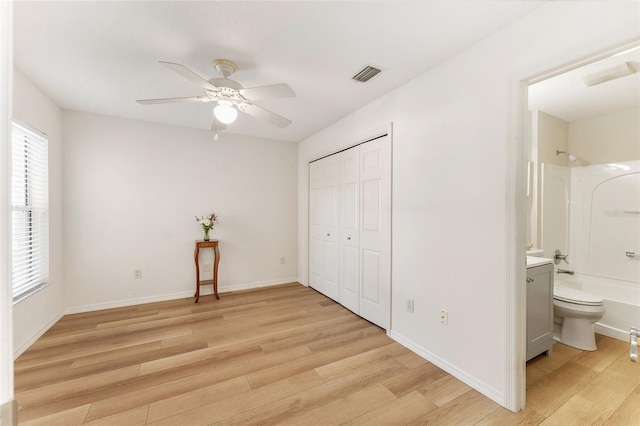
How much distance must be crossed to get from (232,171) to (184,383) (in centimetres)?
294

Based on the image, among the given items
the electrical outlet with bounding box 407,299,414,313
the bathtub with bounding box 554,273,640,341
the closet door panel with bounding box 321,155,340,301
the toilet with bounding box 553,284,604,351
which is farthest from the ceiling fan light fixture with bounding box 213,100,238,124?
the bathtub with bounding box 554,273,640,341

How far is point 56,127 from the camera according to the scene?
3.02 metres

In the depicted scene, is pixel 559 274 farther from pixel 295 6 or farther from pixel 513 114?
pixel 295 6

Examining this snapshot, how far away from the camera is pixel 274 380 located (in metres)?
2.00

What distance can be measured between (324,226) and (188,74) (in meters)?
2.68

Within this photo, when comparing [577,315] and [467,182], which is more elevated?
[467,182]

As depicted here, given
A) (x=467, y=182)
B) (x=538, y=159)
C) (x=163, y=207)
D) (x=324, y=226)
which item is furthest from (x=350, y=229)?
(x=163, y=207)

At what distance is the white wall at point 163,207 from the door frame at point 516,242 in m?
3.40

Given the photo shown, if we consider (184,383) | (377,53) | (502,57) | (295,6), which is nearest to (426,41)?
(377,53)

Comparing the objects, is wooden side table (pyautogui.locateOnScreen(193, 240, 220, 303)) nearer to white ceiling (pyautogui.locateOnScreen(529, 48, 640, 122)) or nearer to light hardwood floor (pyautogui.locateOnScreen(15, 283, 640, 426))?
light hardwood floor (pyautogui.locateOnScreen(15, 283, 640, 426))

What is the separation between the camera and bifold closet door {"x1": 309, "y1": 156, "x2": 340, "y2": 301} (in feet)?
12.1

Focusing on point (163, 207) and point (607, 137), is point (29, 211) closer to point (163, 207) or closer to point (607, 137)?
point (163, 207)

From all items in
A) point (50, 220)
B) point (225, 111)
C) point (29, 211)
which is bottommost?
point (50, 220)

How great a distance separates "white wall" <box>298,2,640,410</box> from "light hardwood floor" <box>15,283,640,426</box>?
0.32 meters
